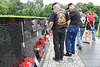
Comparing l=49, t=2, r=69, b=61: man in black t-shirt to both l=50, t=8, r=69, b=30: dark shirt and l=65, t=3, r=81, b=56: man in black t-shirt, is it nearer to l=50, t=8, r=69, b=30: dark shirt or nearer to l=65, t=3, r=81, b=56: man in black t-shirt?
l=50, t=8, r=69, b=30: dark shirt

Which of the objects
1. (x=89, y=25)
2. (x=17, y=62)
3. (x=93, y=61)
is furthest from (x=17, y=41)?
(x=89, y=25)

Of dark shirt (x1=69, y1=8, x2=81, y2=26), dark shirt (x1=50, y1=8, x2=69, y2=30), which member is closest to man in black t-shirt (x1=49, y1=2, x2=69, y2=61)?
dark shirt (x1=50, y1=8, x2=69, y2=30)

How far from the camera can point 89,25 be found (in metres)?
6.89

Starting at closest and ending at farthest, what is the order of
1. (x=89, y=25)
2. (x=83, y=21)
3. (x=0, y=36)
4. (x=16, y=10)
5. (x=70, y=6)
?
(x=0, y=36) → (x=16, y=10) → (x=70, y=6) → (x=83, y=21) → (x=89, y=25)

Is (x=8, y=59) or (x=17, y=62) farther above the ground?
(x=8, y=59)

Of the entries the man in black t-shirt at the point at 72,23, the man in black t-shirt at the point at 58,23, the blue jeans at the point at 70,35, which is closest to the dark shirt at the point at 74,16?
the man in black t-shirt at the point at 72,23

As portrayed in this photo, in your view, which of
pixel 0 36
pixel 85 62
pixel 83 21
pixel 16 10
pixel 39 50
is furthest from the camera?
pixel 83 21

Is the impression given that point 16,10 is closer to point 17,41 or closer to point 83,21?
point 17,41

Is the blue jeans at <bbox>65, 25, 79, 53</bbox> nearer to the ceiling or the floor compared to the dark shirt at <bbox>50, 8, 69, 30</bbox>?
nearer to the floor

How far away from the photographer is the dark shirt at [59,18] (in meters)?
3.82

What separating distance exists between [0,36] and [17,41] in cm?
78

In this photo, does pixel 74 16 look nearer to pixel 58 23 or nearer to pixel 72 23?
pixel 72 23

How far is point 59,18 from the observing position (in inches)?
152

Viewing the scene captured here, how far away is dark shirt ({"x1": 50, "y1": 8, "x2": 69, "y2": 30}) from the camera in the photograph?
12.5ft
